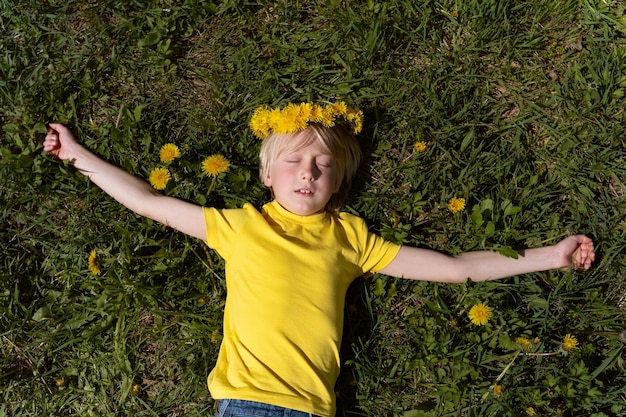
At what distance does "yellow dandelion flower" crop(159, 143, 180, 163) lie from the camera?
3049 mm

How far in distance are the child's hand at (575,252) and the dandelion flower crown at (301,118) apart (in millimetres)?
1285

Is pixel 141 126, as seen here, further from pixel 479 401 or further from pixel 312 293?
pixel 479 401

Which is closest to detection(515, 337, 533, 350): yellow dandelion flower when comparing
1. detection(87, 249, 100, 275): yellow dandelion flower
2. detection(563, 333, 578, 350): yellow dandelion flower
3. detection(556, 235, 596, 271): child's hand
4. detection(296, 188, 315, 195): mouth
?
detection(563, 333, 578, 350): yellow dandelion flower

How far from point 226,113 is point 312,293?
1254 mm

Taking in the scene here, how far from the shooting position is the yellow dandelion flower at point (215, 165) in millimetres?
3004

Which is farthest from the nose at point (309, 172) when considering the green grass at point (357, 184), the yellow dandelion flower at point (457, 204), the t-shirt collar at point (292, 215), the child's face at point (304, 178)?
the yellow dandelion flower at point (457, 204)

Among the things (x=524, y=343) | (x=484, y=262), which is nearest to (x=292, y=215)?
(x=484, y=262)

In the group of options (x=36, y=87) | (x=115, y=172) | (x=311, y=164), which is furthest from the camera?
(x=36, y=87)

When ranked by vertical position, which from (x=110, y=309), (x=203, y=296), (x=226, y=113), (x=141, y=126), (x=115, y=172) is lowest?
(x=110, y=309)

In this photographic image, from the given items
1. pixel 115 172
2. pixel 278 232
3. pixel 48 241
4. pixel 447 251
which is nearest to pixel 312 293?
pixel 278 232

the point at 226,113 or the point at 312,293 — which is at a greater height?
the point at 226,113

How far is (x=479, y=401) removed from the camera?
2895mm

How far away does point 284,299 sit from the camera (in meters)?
2.69

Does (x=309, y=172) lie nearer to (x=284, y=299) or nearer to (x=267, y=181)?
(x=267, y=181)
